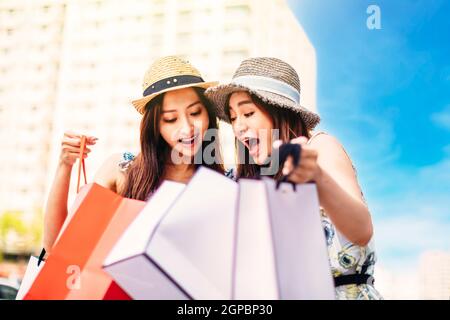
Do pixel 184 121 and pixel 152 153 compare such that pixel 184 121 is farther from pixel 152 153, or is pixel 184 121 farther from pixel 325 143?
pixel 325 143

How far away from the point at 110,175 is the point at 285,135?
0.52 m

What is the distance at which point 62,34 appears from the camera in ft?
117

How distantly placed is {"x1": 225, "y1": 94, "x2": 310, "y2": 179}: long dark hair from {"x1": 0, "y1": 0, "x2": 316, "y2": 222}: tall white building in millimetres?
24505

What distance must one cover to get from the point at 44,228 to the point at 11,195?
35.2 m

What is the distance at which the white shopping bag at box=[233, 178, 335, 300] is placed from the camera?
0.74m

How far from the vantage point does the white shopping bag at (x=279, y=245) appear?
0.74 m

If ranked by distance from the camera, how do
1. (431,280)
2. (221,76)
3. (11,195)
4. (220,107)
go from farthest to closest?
1. (431,280)
2. (11,195)
3. (221,76)
4. (220,107)

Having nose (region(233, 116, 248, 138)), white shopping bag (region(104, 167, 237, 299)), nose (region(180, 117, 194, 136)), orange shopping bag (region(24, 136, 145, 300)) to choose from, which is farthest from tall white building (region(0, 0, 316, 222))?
white shopping bag (region(104, 167, 237, 299))

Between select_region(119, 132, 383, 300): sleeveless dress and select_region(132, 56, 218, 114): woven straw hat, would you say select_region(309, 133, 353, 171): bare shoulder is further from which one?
select_region(132, 56, 218, 114): woven straw hat

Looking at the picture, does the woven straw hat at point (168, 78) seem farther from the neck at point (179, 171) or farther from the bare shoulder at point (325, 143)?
the bare shoulder at point (325, 143)

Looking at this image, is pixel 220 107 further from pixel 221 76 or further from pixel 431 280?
pixel 431 280

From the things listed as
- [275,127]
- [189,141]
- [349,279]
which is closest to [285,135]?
[275,127]

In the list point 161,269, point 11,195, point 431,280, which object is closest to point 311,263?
point 161,269
